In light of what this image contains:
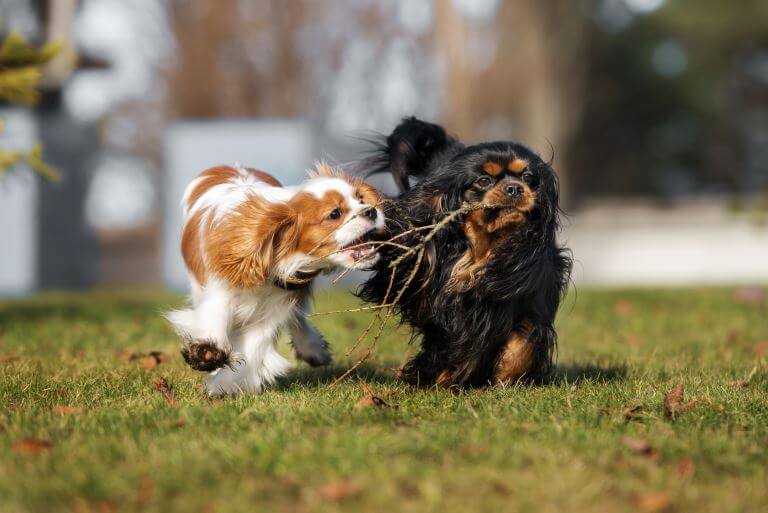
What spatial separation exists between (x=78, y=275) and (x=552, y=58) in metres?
10.7

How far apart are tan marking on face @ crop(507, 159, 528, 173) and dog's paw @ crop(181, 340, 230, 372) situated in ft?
5.14

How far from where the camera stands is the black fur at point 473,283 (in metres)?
4.28

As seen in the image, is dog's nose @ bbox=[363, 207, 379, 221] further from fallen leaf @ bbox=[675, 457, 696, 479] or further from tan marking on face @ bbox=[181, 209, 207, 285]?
fallen leaf @ bbox=[675, 457, 696, 479]

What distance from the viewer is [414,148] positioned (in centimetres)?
489

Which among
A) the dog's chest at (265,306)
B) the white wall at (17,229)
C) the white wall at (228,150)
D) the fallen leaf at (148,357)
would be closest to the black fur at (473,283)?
the dog's chest at (265,306)

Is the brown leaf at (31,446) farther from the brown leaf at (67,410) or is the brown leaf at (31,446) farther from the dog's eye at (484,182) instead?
the dog's eye at (484,182)

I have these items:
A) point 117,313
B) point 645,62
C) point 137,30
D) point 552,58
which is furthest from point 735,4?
point 117,313

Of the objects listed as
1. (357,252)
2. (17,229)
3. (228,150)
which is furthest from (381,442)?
(17,229)

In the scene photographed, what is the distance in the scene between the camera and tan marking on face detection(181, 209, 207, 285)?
423cm

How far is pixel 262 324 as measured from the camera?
423 centimetres

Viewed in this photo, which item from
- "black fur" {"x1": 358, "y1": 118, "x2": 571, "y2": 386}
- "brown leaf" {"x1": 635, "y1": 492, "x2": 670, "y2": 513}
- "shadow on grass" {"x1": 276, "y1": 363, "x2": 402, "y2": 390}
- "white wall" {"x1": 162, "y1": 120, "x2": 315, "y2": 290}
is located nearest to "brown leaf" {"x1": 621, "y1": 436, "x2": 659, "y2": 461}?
"brown leaf" {"x1": 635, "y1": 492, "x2": 670, "y2": 513}

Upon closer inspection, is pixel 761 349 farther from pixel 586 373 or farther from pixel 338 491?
pixel 338 491

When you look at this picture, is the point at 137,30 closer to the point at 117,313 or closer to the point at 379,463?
the point at 117,313

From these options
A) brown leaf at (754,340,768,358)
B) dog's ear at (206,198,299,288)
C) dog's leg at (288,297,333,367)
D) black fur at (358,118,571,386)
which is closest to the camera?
dog's ear at (206,198,299,288)
